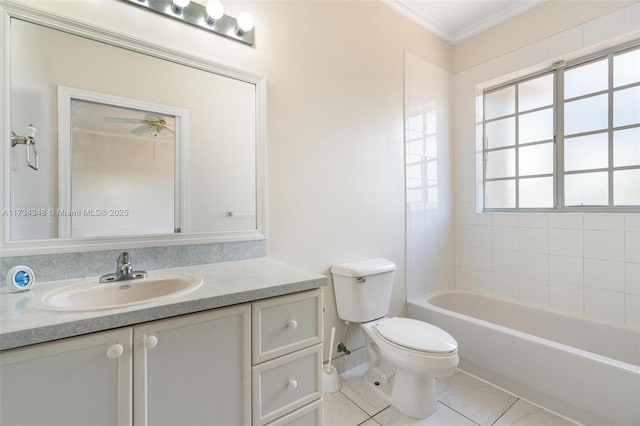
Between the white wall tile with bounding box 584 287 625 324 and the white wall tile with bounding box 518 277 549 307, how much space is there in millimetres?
215

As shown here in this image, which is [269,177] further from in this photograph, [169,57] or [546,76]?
[546,76]

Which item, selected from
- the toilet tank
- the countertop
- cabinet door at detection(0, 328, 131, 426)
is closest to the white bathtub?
the toilet tank

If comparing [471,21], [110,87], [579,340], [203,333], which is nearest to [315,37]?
[110,87]

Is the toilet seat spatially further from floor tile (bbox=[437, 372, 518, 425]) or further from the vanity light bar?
the vanity light bar

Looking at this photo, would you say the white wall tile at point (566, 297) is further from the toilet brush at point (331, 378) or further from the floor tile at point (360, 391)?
the toilet brush at point (331, 378)

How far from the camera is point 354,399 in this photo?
162cm

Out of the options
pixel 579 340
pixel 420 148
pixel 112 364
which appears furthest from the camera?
pixel 420 148

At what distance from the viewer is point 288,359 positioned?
1.00m

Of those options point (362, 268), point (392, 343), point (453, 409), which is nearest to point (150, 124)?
point (362, 268)

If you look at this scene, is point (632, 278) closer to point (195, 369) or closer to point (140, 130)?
point (195, 369)

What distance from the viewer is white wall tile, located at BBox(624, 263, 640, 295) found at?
1.65 metres

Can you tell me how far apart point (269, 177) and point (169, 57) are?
2.31 feet

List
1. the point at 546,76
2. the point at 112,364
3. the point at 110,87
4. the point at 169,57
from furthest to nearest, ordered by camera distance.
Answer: the point at 546,76
the point at 169,57
the point at 110,87
the point at 112,364

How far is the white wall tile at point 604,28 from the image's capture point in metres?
1.69
